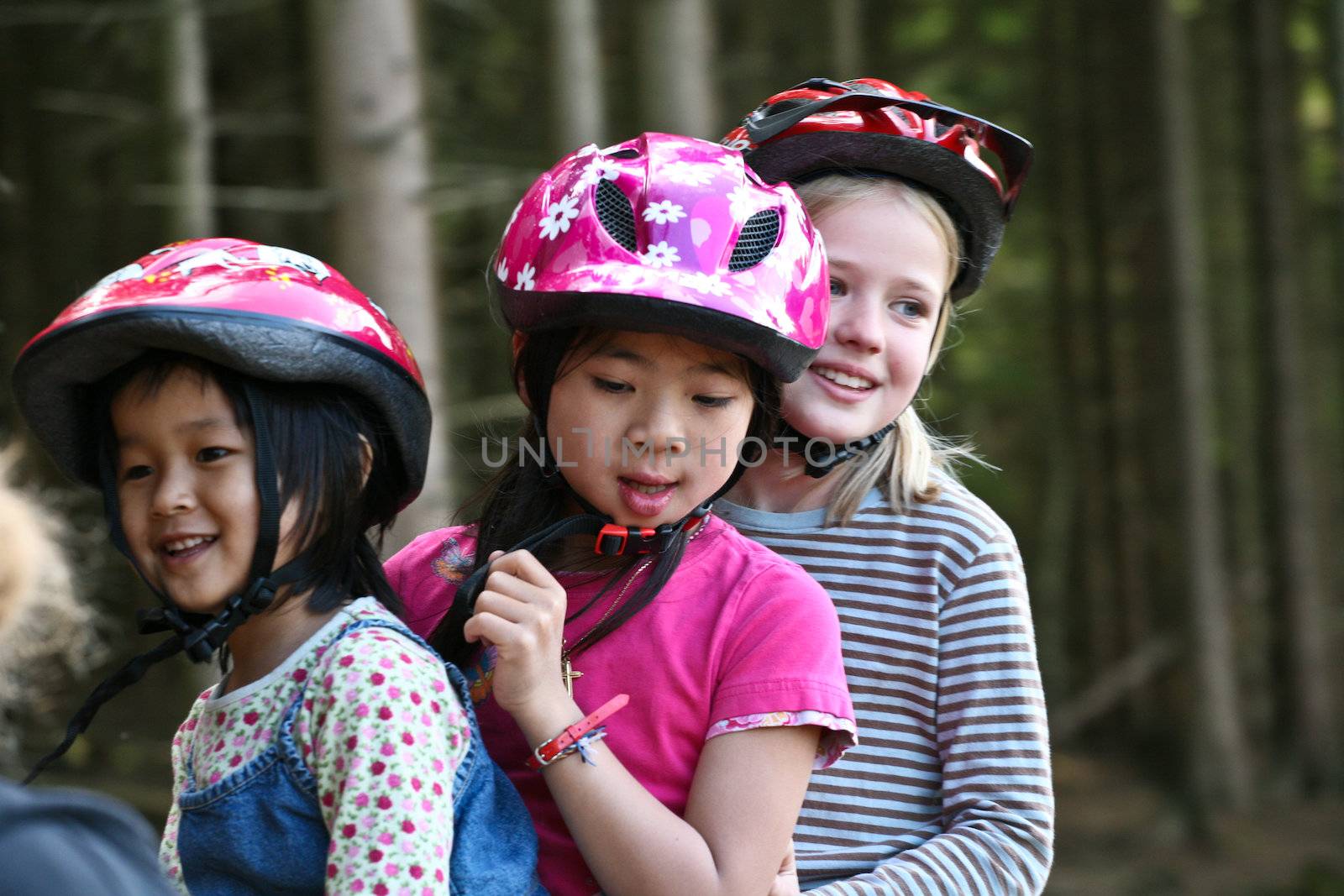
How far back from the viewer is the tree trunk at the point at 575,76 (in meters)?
8.33

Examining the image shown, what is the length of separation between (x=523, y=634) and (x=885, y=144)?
1314 mm

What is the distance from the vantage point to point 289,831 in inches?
81.0

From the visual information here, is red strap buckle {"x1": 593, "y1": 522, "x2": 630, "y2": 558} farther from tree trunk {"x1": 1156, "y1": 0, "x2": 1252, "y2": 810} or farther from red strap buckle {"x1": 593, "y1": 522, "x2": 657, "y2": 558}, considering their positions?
tree trunk {"x1": 1156, "y1": 0, "x2": 1252, "y2": 810}

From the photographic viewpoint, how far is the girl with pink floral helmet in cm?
221

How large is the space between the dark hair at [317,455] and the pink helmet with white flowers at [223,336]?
3cm

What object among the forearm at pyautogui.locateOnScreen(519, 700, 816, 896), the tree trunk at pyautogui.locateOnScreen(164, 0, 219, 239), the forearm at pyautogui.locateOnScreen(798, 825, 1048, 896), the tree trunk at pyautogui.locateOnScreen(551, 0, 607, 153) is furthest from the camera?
the tree trunk at pyautogui.locateOnScreen(551, 0, 607, 153)

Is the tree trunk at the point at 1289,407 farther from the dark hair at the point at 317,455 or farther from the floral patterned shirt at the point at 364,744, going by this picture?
the floral patterned shirt at the point at 364,744

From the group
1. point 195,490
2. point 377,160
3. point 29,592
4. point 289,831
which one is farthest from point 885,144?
point 29,592

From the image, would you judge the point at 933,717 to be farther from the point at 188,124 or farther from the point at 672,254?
the point at 188,124

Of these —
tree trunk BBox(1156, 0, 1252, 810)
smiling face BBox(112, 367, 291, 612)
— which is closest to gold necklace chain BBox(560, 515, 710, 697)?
smiling face BBox(112, 367, 291, 612)

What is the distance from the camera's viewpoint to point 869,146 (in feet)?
9.37

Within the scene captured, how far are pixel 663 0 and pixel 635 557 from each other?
18.4 feet

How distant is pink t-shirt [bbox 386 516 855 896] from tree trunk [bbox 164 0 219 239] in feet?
20.1

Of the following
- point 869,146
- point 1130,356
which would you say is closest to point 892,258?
point 869,146
